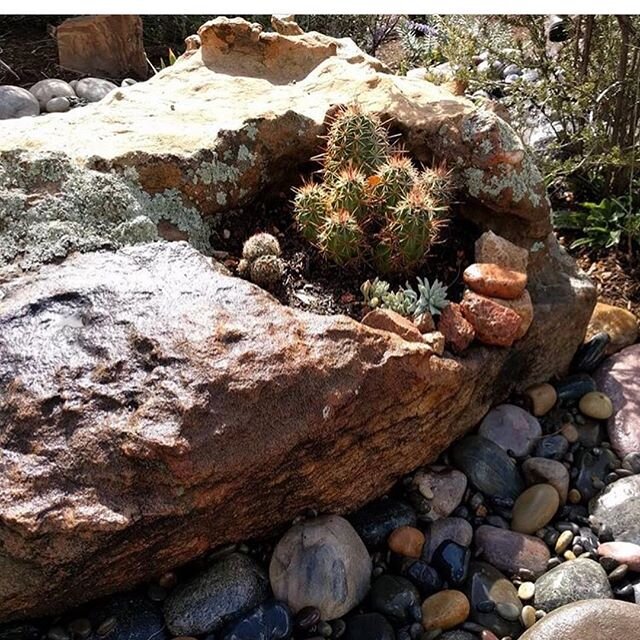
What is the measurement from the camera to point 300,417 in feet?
8.38

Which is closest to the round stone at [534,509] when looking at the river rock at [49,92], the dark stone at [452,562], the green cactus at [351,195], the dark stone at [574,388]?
the dark stone at [452,562]

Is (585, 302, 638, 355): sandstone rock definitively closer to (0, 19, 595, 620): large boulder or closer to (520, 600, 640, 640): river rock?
(0, 19, 595, 620): large boulder

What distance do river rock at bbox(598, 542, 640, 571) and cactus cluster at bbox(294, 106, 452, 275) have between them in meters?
1.24

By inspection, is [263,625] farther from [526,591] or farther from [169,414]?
[526,591]

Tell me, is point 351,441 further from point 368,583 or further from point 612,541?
point 612,541

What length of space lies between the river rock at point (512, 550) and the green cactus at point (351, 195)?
1.26 metres

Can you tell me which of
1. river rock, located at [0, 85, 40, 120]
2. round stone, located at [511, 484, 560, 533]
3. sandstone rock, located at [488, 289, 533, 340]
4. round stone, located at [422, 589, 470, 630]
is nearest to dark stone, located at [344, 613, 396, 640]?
round stone, located at [422, 589, 470, 630]

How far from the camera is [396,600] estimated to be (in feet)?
9.07

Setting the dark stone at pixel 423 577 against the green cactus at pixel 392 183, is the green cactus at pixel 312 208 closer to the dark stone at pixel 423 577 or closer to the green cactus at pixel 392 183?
the green cactus at pixel 392 183

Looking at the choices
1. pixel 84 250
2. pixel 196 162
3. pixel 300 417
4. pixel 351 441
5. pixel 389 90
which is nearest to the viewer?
pixel 300 417

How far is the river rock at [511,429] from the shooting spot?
10.9ft

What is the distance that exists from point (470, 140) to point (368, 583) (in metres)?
1.78

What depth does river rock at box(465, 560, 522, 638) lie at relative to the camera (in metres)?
2.76

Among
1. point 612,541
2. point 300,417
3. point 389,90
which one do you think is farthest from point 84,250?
point 612,541
